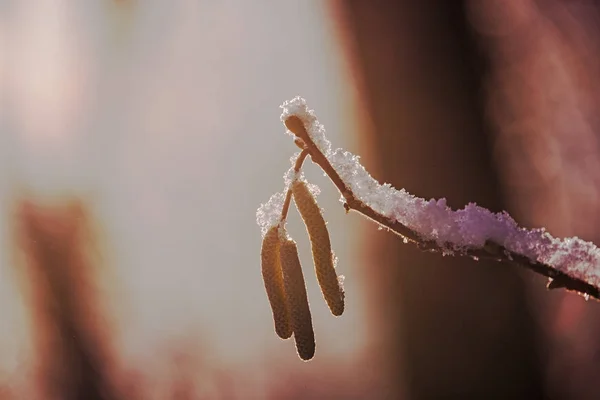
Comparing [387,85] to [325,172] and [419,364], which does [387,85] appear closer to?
[419,364]

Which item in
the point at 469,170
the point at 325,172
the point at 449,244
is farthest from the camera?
the point at 469,170

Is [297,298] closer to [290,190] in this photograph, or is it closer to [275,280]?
[275,280]

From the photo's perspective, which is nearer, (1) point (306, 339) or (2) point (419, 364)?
(1) point (306, 339)

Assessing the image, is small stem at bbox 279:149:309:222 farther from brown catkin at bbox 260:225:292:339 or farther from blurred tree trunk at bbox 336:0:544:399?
blurred tree trunk at bbox 336:0:544:399

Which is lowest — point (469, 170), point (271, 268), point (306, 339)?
point (306, 339)

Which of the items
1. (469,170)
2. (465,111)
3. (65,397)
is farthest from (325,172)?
(65,397)

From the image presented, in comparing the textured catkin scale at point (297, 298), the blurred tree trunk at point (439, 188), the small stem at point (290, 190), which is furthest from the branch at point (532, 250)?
the blurred tree trunk at point (439, 188)

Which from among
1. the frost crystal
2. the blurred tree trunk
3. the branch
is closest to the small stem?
the frost crystal

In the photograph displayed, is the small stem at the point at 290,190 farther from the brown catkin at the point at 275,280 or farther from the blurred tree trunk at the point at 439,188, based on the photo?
the blurred tree trunk at the point at 439,188
